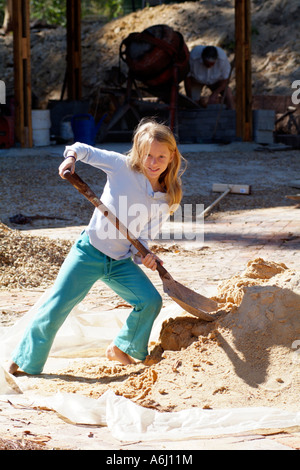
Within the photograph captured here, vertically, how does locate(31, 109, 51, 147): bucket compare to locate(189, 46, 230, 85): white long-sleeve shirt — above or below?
below

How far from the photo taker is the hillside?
17.8 meters

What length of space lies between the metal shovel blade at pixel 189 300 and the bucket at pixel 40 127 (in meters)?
9.19

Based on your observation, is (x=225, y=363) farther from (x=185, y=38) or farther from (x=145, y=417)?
(x=185, y=38)

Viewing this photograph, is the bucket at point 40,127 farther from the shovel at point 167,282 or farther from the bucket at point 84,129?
the shovel at point 167,282

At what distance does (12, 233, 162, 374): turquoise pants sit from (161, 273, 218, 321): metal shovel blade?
7 centimetres

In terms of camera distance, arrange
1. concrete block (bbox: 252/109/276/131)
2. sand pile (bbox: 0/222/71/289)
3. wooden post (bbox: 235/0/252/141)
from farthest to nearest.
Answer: concrete block (bbox: 252/109/276/131) < wooden post (bbox: 235/0/252/141) < sand pile (bbox: 0/222/71/289)

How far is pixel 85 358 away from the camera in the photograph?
3.44 m

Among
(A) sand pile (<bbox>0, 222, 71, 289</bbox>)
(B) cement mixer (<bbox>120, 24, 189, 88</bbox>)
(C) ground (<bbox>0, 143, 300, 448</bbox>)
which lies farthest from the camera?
(B) cement mixer (<bbox>120, 24, 189, 88</bbox>)

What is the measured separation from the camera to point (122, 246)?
3.10m

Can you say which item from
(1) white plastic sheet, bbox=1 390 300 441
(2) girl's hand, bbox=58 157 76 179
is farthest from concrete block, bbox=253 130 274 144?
(1) white plastic sheet, bbox=1 390 300 441

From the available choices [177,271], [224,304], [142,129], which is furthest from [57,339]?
[177,271]

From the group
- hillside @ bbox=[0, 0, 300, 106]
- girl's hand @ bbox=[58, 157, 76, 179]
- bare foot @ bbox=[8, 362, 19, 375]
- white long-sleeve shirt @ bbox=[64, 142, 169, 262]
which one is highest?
hillside @ bbox=[0, 0, 300, 106]

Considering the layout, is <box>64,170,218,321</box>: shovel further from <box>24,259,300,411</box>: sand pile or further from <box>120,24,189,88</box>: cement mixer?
<box>120,24,189,88</box>: cement mixer

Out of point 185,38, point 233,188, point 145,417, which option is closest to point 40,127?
point 233,188
